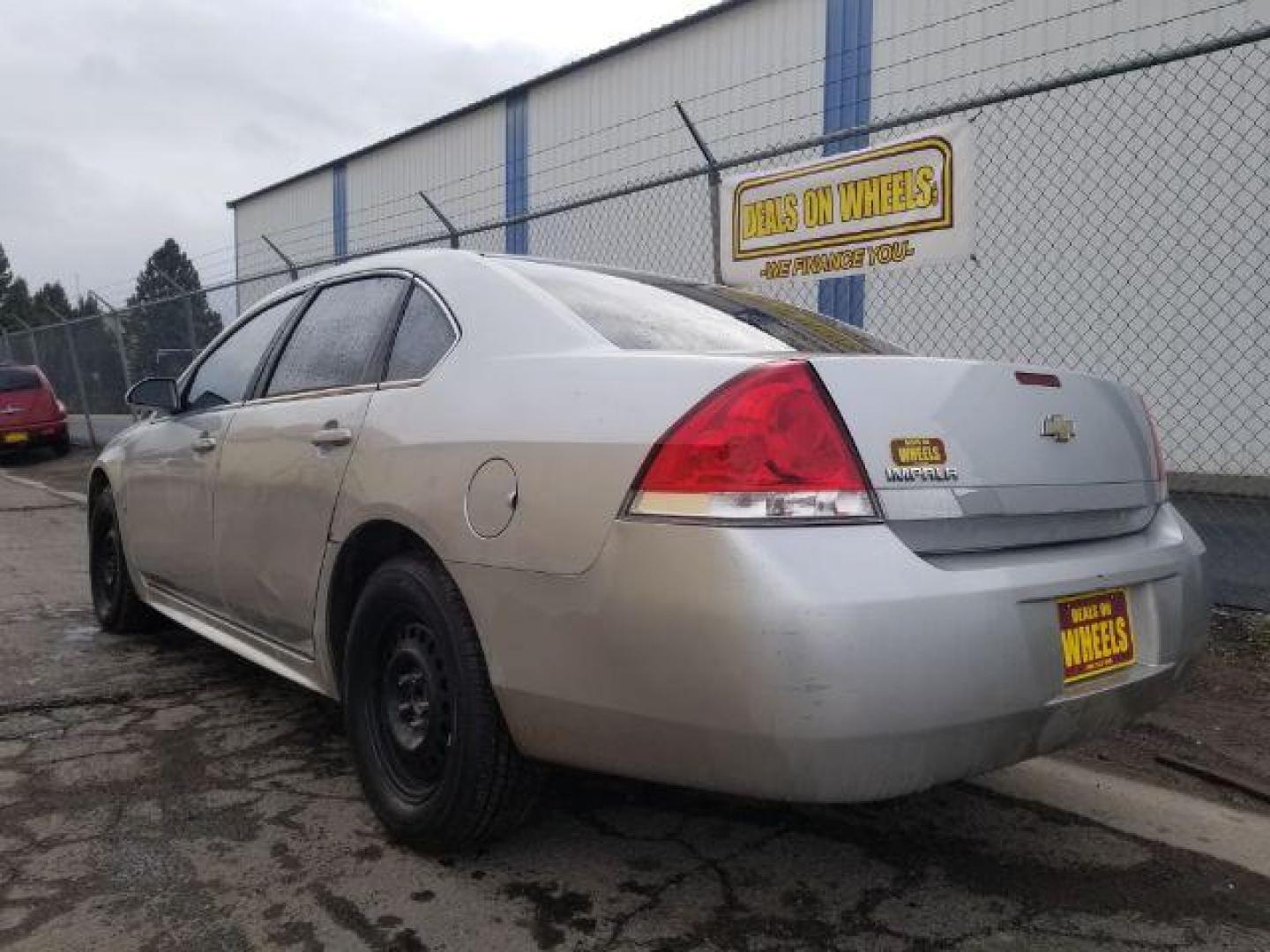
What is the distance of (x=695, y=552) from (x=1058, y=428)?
95 centimetres

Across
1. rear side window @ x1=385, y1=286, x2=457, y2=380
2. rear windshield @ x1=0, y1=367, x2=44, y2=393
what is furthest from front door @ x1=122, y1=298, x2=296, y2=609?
rear windshield @ x1=0, y1=367, x2=44, y2=393

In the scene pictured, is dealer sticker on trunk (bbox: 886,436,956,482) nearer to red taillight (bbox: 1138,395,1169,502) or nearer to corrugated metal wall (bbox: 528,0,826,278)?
red taillight (bbox: 1138,395,1169,502)

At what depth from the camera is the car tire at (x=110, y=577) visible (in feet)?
15.2

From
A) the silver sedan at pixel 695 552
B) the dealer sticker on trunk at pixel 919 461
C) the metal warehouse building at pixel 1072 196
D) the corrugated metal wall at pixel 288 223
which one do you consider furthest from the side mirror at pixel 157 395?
the corrugated metal wall at pixel 288 223

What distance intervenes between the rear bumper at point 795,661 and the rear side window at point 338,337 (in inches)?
44.5

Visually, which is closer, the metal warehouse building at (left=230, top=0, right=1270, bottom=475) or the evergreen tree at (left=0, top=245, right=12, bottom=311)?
the metal warehouse building at (left=230, top=0, right=1270, bottom=475)

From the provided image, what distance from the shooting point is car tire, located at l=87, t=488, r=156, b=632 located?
464 cm

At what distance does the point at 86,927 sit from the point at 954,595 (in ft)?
6.30

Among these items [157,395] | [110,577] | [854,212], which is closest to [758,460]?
[157,395]

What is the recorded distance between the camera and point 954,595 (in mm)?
1966

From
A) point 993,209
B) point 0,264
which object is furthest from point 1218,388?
point 0,264

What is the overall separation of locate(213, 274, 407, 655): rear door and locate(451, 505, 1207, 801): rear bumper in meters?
0.93

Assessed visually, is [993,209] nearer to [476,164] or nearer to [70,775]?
[70,775]

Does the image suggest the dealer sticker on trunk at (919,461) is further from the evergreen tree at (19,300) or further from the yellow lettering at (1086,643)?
the evergreen tree at (19,300)
